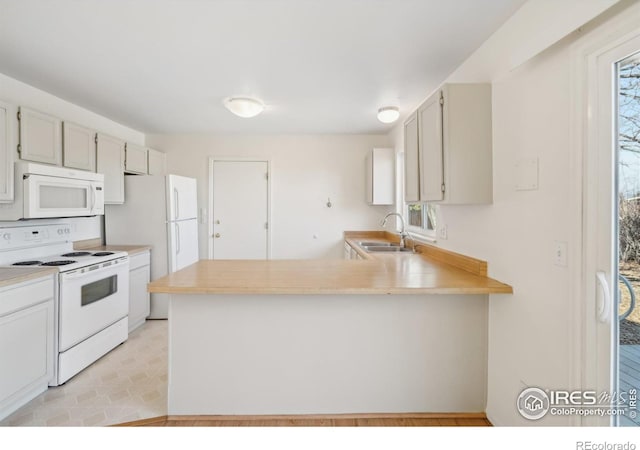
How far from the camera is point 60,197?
2467mm

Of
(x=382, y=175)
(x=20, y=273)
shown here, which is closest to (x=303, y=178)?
(x=382, y=175)

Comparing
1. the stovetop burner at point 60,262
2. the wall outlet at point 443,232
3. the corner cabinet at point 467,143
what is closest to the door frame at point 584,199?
the corner cabinet at point 467,143

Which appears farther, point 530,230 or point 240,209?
point 240,209

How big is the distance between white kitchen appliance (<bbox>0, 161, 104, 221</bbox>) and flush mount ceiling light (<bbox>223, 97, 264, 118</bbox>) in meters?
1.37

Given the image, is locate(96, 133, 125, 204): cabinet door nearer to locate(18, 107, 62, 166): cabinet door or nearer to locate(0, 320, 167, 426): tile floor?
locate(18, 107, 62, 166): cabinet door

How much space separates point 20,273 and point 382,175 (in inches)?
135

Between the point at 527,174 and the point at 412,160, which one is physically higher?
the point at 412,160

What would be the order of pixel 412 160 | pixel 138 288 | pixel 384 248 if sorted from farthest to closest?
pixel 384 248, pixel 138 288, pixel 412 160

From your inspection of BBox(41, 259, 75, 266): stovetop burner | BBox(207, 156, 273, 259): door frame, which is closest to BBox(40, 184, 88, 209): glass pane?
BBox(41, 259, 75, 266): stovetop burner

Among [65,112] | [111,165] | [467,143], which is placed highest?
[65,112]

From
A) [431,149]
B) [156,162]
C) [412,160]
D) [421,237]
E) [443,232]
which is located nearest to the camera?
[431,149]

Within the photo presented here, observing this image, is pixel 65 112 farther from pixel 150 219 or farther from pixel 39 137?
pixel 150 219

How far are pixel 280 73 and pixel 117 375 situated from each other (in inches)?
103
